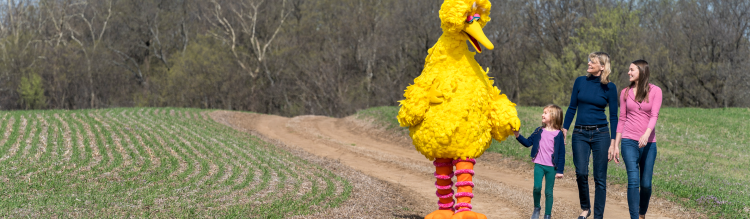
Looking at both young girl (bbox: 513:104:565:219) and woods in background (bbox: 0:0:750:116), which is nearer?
young girl (bbox: 513:104:565:219)

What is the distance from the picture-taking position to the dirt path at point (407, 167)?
861 centimetres

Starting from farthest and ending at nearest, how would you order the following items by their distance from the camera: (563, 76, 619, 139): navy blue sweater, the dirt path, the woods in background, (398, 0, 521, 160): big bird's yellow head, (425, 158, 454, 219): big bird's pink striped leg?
1. the woods in background
2. the dirt path
3. (563, 76, 619, 139): navy blue sweater
4. (425, 158, 454, 219): big bird's pink striped leg
5. (398, 0, 521, 160): big bird's yellow head

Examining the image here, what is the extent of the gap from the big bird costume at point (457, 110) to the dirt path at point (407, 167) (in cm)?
250

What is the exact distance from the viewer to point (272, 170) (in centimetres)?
1140

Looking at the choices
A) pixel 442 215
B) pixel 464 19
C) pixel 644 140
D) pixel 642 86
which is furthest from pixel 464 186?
pixel 642 86

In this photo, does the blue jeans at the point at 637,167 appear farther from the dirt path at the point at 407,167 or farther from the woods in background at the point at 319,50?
the woods in background at the point at 319,50

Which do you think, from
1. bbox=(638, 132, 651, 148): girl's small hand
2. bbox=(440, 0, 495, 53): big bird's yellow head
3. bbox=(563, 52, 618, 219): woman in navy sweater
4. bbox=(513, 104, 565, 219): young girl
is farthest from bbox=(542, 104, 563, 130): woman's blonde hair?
bbox=(440, 0, 495, 53): big bird's yellow head

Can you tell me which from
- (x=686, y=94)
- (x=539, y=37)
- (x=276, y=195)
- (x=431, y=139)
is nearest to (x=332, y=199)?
(x=276, y=195)

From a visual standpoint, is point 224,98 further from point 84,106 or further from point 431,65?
point 431,65

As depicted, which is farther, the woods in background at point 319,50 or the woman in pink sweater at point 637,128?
the woods in background at point 319,50

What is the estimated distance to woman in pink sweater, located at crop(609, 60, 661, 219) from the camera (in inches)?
231

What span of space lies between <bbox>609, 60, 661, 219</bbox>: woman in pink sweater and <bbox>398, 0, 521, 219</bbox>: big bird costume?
132 cm

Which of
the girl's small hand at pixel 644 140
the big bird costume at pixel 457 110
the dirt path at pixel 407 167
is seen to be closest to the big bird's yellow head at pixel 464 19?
the big bird costume at pixel 457 110

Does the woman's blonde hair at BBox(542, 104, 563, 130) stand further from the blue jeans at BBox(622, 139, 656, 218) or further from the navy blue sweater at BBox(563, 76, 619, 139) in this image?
the blue jeans at BBox(622, 139, 656, 218)
